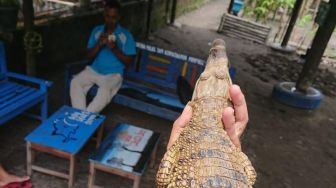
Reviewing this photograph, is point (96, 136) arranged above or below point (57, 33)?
below

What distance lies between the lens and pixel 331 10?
20.5ft

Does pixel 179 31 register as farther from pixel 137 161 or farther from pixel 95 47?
pixel 137 161

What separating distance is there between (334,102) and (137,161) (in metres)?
6.34

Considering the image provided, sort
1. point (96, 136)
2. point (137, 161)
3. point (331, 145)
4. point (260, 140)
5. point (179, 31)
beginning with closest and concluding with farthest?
point (137, 161)
point (96, 136)
point (260, 140)
point (331, 145)
point (179, 31)

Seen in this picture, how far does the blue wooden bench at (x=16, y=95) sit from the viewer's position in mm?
3623

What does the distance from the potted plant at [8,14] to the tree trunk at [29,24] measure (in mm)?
294

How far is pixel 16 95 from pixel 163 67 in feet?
7.43

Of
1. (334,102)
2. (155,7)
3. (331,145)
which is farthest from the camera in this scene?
(155,7)

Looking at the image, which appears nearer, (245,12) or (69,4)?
(69,4)

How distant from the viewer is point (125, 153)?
329 centimetres

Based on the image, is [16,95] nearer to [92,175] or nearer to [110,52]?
[110,52]

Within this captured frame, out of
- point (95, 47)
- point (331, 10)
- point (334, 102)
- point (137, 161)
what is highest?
point (331, 10)

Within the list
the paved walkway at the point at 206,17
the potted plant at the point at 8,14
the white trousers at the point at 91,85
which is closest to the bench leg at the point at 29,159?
the white trousers at the point at 91,85

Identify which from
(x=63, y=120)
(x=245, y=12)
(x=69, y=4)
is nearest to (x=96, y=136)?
(x=63, y=120)
